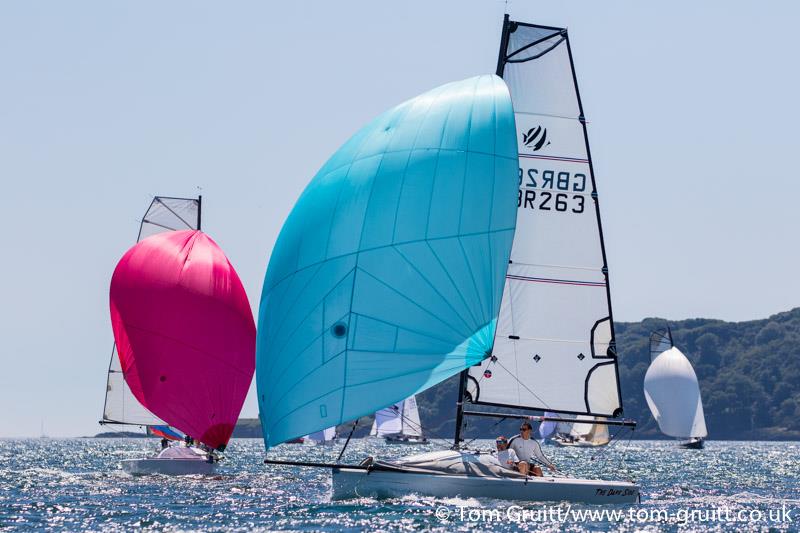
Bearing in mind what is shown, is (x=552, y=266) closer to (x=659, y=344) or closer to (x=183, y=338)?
(x=183, y=338)

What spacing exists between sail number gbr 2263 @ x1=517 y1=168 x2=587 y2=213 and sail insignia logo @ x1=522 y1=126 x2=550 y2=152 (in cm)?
45

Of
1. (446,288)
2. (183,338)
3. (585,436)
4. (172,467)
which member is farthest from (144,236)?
(585,436)

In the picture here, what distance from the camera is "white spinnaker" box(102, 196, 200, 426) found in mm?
36469

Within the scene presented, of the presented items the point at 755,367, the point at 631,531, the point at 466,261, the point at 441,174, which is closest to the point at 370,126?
the point at 441,174

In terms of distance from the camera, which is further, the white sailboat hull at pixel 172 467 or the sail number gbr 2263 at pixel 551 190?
the white sailboat hull at pixel 172 467

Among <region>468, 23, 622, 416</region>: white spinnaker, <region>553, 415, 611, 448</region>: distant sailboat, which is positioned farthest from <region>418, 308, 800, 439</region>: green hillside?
<region>468, 23, 622, 416</region>: white spinnaker

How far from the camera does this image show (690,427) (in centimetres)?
7794

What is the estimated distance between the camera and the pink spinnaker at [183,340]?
31.1m

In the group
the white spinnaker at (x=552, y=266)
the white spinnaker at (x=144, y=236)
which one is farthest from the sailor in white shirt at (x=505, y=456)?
the white spinnaker at (x=144, y=236)

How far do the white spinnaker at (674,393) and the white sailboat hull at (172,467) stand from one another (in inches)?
1843

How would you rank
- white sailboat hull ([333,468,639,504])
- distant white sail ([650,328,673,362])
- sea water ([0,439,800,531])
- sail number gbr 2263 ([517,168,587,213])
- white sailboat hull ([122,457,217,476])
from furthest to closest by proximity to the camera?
distant white sail ([650,328,673,362]) → white sailboat hull ([122,457,217,476]) → sail number gbr 2263 ([517,168,587,213]) → white sailboat hull ([333,468,639,504]) → sea water ([0,439,800,531])

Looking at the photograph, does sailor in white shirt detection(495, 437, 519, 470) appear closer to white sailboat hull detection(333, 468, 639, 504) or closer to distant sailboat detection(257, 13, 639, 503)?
distant sailboat detection(257, 13, 639, 503)

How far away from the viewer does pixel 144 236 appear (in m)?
37.8

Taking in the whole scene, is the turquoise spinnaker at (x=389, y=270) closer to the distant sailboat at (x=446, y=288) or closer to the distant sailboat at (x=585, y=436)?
the distant sailboat at (x=446, y=288)
